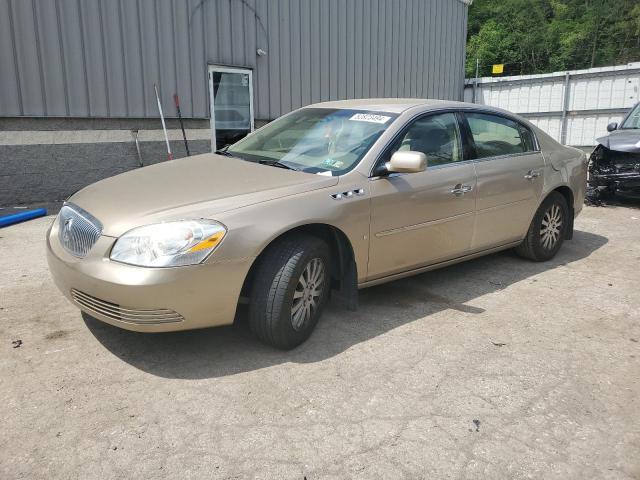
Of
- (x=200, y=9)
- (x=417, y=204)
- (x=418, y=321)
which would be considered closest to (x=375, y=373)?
(x=418, y=321)

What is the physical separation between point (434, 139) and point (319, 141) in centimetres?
91

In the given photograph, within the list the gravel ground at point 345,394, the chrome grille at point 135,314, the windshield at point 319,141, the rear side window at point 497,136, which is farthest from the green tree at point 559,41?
the chrome grille at point 135,314

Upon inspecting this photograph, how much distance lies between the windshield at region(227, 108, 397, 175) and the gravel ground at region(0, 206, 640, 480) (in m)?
1.12

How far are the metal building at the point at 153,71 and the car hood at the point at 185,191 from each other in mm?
4933

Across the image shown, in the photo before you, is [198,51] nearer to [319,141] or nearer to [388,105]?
[388,105]

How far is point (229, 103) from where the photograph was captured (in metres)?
10.1

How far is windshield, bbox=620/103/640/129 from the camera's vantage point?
28.6 ft

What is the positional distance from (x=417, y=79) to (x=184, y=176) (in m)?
10.8

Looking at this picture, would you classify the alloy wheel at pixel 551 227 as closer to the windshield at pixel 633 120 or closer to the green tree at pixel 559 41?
the windshield at pixel 633 120

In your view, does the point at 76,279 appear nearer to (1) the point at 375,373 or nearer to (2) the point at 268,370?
(2) the point at 268,370

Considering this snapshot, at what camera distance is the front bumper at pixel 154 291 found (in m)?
2.88

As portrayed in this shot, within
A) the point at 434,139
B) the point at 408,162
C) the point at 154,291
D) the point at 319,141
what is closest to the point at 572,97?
the point at 434,139

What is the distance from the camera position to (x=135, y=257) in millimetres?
2918

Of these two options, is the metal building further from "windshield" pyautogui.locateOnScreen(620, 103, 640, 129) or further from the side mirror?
the side mirror
